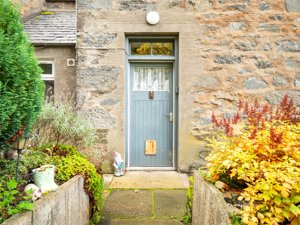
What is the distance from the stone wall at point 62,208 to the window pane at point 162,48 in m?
3.29

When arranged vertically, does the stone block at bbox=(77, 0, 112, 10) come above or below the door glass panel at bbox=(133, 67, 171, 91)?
above

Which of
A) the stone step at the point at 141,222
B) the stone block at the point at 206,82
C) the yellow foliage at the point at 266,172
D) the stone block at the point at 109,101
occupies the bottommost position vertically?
the stone step at the point at 141,222

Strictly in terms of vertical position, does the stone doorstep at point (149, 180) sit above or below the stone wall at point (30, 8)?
below

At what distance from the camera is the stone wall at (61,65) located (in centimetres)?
559

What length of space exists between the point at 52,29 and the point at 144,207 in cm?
506

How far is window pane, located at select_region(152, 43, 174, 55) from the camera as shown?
5.19 metres

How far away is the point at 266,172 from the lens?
1.82 meters

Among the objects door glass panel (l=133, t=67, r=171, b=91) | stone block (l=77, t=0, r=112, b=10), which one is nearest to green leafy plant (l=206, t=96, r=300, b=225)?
door glass panel (l=133, t=67, r=171, b=91)

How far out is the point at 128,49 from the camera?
5.14 m

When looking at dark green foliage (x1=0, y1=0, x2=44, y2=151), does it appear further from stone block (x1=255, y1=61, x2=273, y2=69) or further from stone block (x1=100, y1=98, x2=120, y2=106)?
stone block (x1=255, y1=61, x2=273, y2=69)

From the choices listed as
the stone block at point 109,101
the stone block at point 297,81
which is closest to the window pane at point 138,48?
the stone block at point 109,101

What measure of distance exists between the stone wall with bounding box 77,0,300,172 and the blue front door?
16.6 inches

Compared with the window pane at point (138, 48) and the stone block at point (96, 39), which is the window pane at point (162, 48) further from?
the stone block at point (96, 39)

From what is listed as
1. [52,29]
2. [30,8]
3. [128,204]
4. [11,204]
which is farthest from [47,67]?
[11,204]
